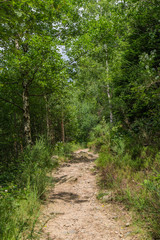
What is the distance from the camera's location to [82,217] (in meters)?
3.68

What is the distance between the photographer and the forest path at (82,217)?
2.95 metres

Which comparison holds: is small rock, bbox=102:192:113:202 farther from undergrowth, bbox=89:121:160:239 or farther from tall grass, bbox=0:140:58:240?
tall grass, bbox=0:140:58:240

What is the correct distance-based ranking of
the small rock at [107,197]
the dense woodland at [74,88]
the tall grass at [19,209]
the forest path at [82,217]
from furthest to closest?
the small rock at [107,197]
the forest path at [82,217]
the dense woodland at [74,88]
the tall grass at [19,209]

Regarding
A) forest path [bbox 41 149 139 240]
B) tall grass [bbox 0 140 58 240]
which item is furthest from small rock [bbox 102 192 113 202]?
tall grass [bbox 0 140 58 240]

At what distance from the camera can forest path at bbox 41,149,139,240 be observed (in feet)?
9.67

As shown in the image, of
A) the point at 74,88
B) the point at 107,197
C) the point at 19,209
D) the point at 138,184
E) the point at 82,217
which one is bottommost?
the point at 82,217

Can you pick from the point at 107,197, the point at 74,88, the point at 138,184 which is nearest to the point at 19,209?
the point at 107,197

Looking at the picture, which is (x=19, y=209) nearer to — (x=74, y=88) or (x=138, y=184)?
(x=138, y=184)

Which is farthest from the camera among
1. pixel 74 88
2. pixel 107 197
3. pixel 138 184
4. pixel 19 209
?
pixel 74 88

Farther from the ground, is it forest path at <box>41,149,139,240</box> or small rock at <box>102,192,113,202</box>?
small rock at <box>102,192,113,202</box>

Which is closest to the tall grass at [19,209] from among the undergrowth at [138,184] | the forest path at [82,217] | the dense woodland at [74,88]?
the dense woodland at [74,88]

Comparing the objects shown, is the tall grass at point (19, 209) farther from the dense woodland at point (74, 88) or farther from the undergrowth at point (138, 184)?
the undergrowth at point (138, 184)

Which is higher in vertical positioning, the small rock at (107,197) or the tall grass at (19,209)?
the tall grass at (19,209)

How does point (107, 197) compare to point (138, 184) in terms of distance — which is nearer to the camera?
point (138, 184)
